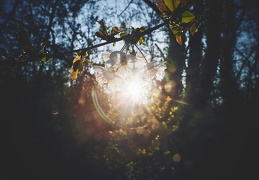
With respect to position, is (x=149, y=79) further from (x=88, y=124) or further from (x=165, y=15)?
(x=88, y=124)

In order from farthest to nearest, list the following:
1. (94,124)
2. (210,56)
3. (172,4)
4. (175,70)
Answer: (94,124) < (175,70) < (210,56) < (172,4)

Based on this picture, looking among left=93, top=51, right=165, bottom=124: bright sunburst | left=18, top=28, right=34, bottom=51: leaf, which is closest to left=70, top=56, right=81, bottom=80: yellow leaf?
left=93, top=51, right=165, bottom=124: bright sunburst

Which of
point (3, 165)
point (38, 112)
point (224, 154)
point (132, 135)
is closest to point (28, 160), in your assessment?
point (3, 165)

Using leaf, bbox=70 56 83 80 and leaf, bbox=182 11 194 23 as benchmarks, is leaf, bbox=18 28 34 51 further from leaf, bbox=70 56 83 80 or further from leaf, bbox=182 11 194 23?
leaf, bbox=182 11 194 23

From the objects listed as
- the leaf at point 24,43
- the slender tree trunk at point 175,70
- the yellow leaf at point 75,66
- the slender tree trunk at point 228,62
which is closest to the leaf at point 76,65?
the yellow leaf at point 75,66

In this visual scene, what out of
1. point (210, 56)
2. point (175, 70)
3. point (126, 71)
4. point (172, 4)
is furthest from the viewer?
point (175, 70)

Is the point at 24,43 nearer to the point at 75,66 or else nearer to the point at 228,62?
the point at 75,66

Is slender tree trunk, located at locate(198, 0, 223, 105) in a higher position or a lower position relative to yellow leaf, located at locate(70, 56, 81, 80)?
higher

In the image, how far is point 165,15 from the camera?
96 cm

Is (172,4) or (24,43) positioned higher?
(172,4)

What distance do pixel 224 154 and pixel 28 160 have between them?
7.33m

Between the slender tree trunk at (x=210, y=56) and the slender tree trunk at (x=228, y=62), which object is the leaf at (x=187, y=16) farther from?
the slender tree trunk at (x=228, y=62)

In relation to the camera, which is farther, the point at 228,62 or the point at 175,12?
the point at 228,62

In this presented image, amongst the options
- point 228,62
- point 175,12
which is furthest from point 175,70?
point 228,62
